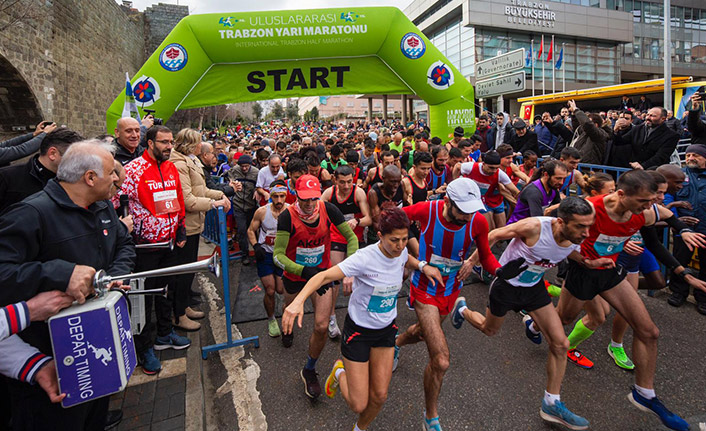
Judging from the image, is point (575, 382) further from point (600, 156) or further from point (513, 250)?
point (600, 156)

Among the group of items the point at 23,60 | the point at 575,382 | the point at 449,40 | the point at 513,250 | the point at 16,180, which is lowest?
the point at 575,382

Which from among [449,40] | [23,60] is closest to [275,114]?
[449,40]

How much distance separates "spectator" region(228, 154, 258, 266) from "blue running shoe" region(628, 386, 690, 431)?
570 cm

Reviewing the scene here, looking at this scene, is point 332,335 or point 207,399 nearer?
point 207,399

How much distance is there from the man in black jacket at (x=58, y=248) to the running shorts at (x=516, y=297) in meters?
2.94

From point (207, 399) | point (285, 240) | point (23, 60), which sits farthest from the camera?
point (23, 60)

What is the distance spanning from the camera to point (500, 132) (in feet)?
31.4

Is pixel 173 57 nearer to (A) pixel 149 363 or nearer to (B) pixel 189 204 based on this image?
(B) pixel 189 204

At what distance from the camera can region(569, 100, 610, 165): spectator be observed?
6875 mm

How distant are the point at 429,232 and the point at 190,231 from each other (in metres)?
2.61

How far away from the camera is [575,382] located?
3.42m

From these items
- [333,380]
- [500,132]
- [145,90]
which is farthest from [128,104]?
[500,132]

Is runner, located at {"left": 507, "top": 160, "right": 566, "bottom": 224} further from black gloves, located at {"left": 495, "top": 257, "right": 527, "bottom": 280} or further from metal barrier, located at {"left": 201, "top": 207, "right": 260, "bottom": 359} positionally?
A: metal barrier, located at {"left": 201, "top": 207, "right": 260, "bottom": 359}

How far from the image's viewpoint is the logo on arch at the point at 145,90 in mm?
7059
